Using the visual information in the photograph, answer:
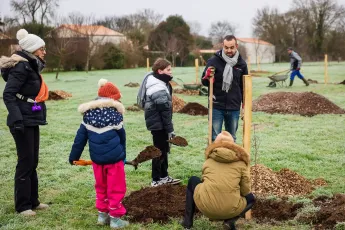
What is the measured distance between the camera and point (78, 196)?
6.23 m

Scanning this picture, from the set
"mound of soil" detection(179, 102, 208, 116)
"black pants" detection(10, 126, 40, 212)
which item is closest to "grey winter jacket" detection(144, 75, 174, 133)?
"black pants" detection(10, 126, 40, 212)

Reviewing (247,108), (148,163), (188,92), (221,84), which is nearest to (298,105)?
(188,92)

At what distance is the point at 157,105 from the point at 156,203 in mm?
1402

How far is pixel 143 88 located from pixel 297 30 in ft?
247

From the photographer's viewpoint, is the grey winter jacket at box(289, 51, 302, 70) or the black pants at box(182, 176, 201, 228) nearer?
the black pants at box(182, 176, 201, 228)

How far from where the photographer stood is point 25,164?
17.4 feet

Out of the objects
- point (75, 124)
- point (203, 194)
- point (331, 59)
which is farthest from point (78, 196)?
point (331, 59)

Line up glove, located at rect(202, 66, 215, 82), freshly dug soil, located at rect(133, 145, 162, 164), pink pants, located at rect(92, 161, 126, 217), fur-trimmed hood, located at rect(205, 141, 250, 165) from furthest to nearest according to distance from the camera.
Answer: glove, located at rect(202, 66, 215, 82)
freshly dug soil, located at rect(133, 145, 162, 164)
pink pants, located at rect(92, 161, 126, 217)
fur-trimmed hood, located at rect(205, 141, 250, 165)

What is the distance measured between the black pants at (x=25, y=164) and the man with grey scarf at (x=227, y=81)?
2459mm

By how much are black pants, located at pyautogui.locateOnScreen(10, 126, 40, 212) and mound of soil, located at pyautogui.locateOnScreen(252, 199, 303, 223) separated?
109 inches

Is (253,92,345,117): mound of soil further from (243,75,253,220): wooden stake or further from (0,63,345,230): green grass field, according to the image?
(243,75,253,220): wooden stake

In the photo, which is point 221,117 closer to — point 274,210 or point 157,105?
point 157,105

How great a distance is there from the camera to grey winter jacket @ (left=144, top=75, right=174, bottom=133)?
20.3 feet

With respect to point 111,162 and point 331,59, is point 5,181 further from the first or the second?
point 331,59
